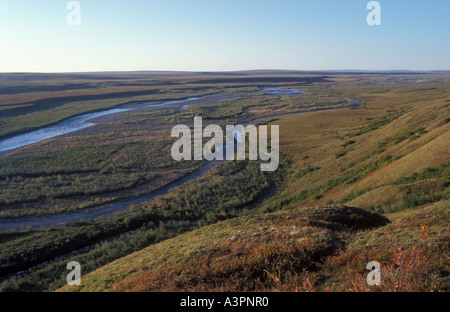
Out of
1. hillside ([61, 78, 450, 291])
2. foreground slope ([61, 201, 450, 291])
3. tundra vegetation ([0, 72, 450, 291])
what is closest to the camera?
foreground slope ([61, 201, 450, 291])

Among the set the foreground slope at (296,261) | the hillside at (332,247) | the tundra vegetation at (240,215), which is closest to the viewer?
Result: the foreground slope at (296,261)

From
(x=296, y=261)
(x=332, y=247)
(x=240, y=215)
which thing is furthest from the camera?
(x=240, y=215)

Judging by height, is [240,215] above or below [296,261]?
below

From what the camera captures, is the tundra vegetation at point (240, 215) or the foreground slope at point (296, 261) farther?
the tundra vegetation at point (240, 215)

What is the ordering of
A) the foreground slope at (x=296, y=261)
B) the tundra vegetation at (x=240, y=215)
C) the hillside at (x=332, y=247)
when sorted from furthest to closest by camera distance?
1. the tundra vegetation at (x=240, y=215)
2. the hillside at (x=332, y=247)
3. the foreground slope at (x=296, y=261)

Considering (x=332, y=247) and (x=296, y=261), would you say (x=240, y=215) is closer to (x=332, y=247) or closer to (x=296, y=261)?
(x=332, y=247)

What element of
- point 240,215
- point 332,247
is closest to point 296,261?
point 332,247
